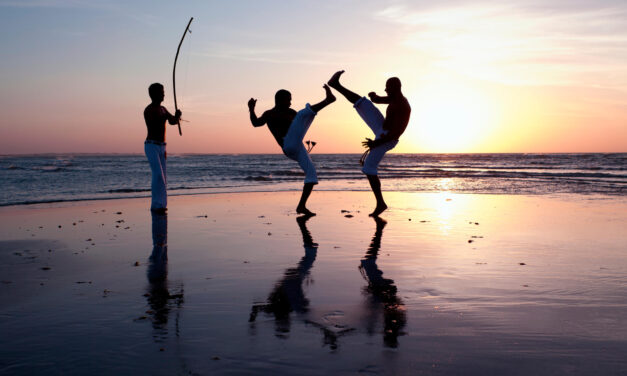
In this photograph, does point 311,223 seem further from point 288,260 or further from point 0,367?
point 0,367

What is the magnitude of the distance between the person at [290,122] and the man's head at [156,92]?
2031 millimetres

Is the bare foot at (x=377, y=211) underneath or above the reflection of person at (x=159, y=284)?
above

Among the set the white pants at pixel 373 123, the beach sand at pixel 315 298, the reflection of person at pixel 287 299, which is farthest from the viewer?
the white pants at pixel 373 123

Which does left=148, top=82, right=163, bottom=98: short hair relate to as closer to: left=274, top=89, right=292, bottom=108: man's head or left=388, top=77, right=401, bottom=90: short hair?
left=274, top=89, right=292, bottom=108: man's head

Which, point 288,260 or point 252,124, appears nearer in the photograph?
point 288,260

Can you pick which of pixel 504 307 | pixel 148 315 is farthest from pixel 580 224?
pixel 148 315

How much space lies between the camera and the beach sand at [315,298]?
8.12 ft

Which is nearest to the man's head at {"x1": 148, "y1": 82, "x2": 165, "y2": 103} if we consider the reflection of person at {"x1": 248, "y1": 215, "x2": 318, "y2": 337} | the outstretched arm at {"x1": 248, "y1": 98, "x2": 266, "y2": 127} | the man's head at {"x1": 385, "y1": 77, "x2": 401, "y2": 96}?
the outstretched arm at {"x1": 248, "y1": 98, "x2": 266, "y2": 127}

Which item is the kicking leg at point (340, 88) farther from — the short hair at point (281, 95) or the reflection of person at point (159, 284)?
the reflection of person at point (159, 284)

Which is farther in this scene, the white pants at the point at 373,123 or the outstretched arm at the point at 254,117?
the white pants at the point at 373,123

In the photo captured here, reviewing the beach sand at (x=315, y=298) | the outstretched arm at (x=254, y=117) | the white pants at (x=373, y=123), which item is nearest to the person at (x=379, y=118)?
the white pants at (x=373, y=123)

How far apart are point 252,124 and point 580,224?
5545mm

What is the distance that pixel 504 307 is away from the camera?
3.34 m

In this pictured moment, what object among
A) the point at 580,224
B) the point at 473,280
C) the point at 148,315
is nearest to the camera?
the point at 148,315
